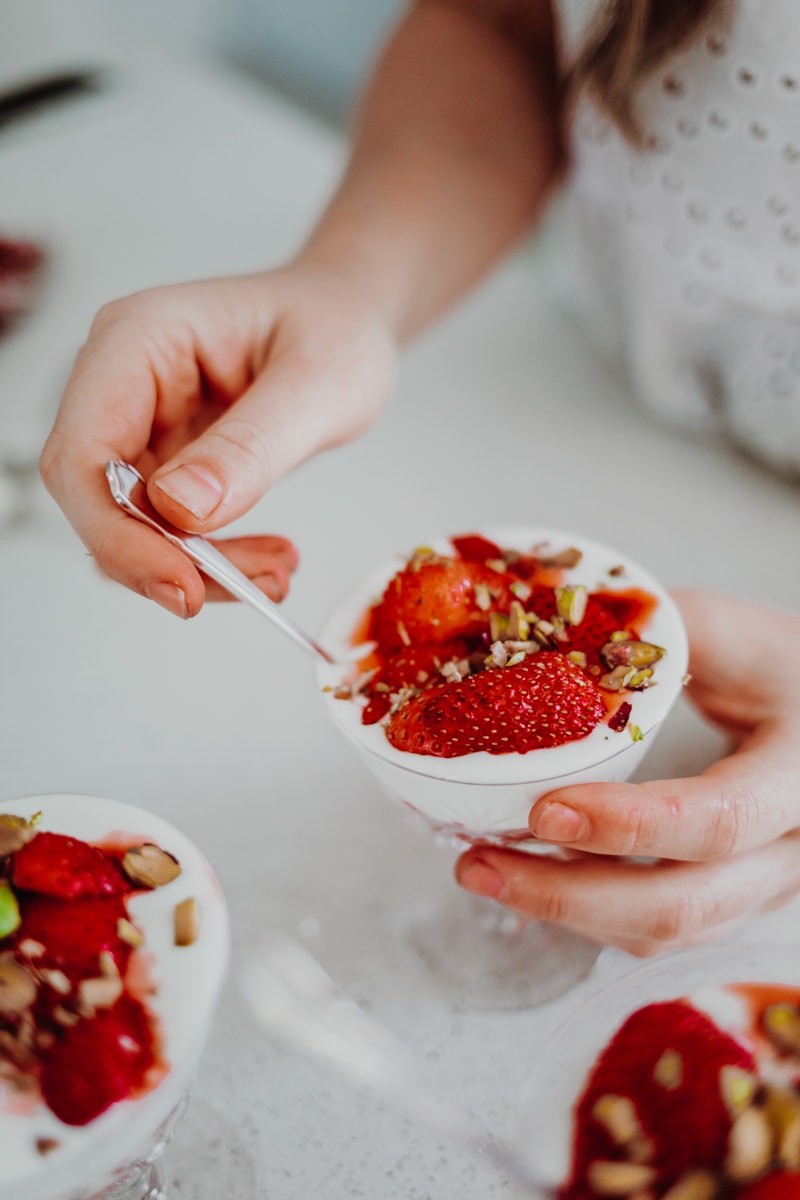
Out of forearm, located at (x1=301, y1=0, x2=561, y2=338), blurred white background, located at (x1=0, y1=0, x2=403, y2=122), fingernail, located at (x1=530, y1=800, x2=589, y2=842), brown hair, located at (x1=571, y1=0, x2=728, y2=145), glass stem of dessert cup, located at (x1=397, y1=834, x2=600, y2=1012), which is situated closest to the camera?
fingernail, located at (x1=530, y1=800, x2=589, y2=842)

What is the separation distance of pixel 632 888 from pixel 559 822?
4.1 inches

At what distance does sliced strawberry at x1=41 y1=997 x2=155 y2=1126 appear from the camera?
0.39 meters

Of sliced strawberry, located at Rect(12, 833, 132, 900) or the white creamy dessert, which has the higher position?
the white creamy dessert

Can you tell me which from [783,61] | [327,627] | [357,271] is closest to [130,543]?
[327,627]

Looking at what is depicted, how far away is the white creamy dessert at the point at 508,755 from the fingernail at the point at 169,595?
0.10m

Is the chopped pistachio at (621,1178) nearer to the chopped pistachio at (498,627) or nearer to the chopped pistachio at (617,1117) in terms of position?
the chopped pistachio at (617,1117)

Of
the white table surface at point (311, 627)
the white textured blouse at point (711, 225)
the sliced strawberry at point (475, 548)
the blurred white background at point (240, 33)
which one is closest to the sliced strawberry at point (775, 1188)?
the white table surface at point (311, 627)

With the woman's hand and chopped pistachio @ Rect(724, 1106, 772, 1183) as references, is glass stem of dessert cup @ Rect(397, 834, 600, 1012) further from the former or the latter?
chopped pistachio @ Rect(724, 1106, 772, 1183)

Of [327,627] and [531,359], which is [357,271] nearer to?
[531,359]

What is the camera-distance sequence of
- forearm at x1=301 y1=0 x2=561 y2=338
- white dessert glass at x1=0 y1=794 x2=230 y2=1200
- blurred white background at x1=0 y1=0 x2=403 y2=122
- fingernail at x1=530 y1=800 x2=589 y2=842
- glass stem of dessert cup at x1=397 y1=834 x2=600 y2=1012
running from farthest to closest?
blurred white background at x1=0 y1=0 x2=403 y2=122, forearm at x1=301 y1=0 x2=561 y2=338, glass stem of dessert cup at x1=397 y1=834 x2=600 y2=1012, fingernail at x1=530 y1=800 x2=589 y2=842, white dessert glass at x1=0 y1=794 x2=230 y2=1200

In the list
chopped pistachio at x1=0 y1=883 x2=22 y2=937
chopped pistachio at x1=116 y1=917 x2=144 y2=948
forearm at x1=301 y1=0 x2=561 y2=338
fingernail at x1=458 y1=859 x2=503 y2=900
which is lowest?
fingernail at x1=458 y1=859 x2=503 y2=900

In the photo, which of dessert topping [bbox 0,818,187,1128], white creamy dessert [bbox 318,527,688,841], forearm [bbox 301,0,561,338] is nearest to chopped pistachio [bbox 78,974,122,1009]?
dessert topping [bbox 0,818,187,1128]

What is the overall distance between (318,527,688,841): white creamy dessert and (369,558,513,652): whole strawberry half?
0.11 ft

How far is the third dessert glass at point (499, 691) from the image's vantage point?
0.52 meters
